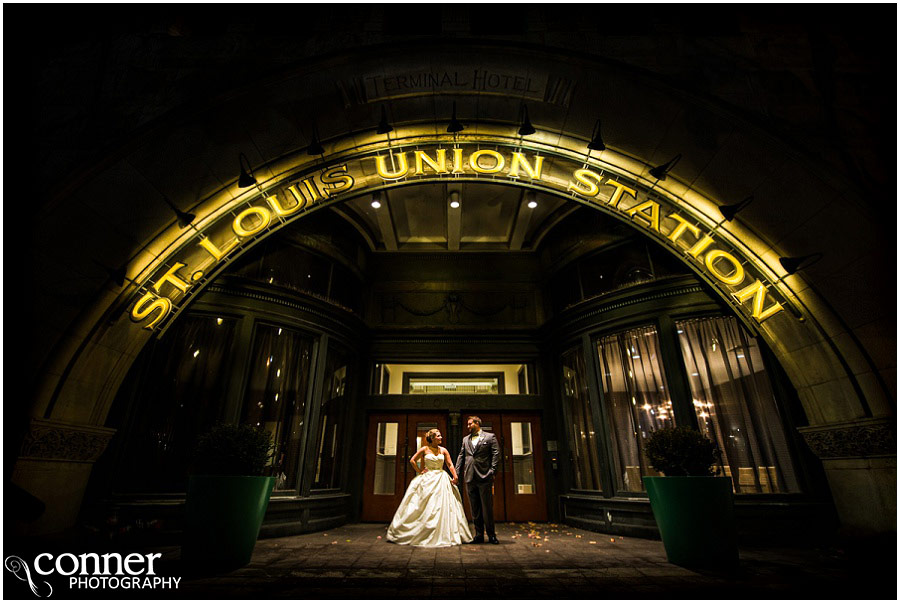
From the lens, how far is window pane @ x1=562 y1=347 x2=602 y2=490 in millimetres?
7359

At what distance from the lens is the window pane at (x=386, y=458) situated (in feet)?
27.6

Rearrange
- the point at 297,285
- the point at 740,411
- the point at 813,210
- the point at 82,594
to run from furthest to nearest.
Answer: the point at 297,285 < the point at 740,411 < the point at 813,210 < the point at 82,594

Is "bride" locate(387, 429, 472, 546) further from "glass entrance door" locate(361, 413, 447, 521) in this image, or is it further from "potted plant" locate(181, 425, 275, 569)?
"glass entrance door" locate(361, 413, 447, 521)

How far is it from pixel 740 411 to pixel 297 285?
8343 millimetres

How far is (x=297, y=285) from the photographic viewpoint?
7.96 meters

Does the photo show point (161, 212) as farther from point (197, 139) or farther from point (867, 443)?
point (867, 443)

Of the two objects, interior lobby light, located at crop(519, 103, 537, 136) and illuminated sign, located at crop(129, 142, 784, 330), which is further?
illuminated sign, located at crop(129, 142, 784, 330)

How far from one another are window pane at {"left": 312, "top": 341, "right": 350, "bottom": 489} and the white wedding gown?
2.56 meters

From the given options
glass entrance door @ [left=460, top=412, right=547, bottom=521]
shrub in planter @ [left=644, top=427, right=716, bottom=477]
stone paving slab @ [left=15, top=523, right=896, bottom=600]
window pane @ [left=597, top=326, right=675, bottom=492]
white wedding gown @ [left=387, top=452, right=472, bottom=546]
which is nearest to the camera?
stone paving slab @ [left=15, top=523, right=896, bottom=600]

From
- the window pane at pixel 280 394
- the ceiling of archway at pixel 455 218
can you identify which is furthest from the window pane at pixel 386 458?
the ceiling of archway at pixel 455 218

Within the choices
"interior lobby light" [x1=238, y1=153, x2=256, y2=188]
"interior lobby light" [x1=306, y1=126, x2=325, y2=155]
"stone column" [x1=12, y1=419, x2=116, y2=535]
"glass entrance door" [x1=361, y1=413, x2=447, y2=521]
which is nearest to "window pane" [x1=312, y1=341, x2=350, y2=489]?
"glass entrance door" [x1=361, y1=413, x2=447, y2=521]

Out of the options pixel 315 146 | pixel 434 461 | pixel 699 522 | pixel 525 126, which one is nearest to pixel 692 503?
pixel 699 522

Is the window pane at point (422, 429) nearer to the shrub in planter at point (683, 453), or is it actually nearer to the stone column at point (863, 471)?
the shrub in planter at point (683, 453)

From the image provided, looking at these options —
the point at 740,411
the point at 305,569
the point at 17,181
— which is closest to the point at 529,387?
the point at 740,411
